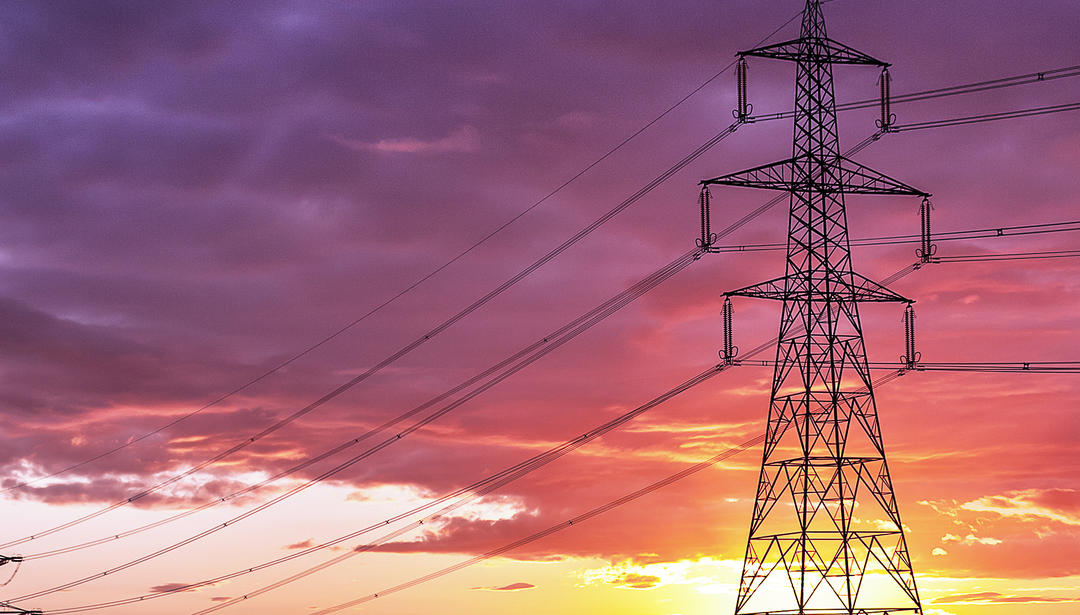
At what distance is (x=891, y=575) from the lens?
178 ft

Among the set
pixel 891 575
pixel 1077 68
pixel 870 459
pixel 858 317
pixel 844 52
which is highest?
pixel 844 52

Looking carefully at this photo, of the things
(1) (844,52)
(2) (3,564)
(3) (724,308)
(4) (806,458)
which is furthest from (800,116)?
(2) (3,564)

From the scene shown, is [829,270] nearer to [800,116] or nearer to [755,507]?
[800,116]

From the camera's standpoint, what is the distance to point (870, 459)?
176 feet

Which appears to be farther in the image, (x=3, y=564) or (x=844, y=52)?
(x=3, y=564)

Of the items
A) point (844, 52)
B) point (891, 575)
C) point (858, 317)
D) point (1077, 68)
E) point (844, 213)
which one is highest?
point (844, 52)

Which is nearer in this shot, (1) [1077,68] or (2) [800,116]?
(1) [1077,68]

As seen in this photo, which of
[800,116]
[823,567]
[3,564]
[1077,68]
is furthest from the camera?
[3,564]

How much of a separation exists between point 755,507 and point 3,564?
52651mm

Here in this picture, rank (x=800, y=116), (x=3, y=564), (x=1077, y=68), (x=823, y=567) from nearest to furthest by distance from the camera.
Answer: (x=1077, y=68) < (x=823, y=567) < (x=800, y=116) < (x=3, y=564)

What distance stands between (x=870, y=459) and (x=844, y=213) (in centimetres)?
1018

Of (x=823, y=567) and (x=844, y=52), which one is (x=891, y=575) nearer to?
(x=823, y=567)

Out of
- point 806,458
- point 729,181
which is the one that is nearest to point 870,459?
point 806,458

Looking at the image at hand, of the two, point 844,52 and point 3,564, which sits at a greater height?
point 844,52
